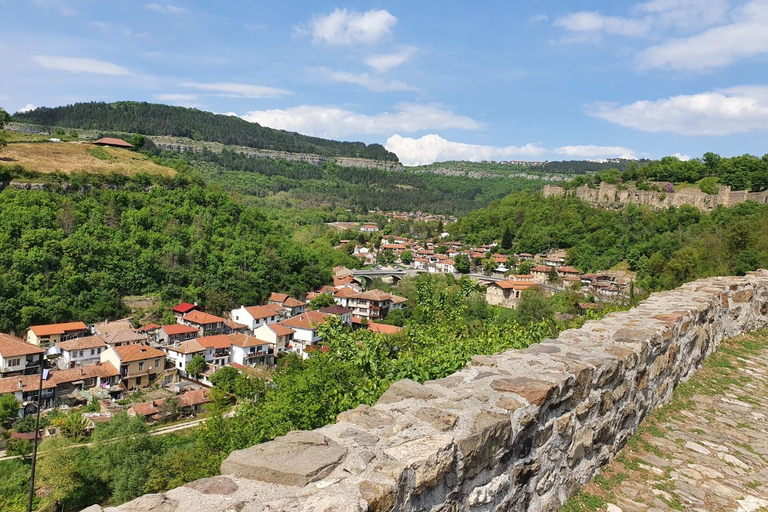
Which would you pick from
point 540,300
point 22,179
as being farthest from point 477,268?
point 22,179

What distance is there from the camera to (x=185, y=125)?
131 meters

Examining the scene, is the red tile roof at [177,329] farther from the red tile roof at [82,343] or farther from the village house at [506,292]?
the village house at [506,292]

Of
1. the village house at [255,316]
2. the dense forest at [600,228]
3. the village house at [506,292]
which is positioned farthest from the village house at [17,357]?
the dense forest at [600,228]

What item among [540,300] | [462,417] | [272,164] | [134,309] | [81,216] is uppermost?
[272,164]

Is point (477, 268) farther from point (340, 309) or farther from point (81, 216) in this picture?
point (81, 216)

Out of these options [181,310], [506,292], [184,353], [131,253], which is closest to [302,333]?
[184,353]

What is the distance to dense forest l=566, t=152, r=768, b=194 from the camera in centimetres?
5177

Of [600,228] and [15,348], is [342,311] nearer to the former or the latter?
[15,348]

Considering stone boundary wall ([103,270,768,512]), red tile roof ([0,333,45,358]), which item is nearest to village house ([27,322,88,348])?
red tile roof ([0,333,45,358])

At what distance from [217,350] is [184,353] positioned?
2560mm

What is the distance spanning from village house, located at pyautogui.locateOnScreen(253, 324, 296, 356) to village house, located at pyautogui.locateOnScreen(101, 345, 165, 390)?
8.03 metres

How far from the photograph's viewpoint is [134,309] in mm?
41812

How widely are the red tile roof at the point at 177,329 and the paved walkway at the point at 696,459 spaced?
3725 centimetres

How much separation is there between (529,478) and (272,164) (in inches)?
5415
